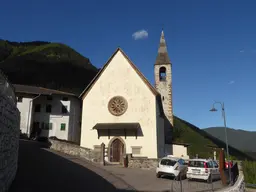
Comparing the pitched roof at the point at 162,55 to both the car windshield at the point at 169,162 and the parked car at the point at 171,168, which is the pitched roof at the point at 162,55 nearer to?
the parked car at the point at 171,168

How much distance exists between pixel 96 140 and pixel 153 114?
6.84 metres

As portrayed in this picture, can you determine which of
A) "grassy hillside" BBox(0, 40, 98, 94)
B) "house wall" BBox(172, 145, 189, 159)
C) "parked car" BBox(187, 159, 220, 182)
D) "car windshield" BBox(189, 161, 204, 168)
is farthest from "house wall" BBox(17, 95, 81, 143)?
"grassy hillside" BBox(0, 40, 98, 94)

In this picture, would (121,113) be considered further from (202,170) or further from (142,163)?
(202,170)

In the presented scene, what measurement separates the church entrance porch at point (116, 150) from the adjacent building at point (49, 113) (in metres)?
15.0

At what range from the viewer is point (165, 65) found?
1396 inches

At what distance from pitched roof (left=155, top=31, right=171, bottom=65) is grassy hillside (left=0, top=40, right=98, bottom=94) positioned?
4004 cm

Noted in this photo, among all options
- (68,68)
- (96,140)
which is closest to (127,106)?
(96,140)

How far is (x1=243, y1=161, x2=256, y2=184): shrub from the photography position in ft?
73.5

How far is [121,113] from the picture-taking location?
26938mm

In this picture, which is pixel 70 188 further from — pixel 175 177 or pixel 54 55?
pixel 54 55

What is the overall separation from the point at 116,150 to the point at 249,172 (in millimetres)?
12985

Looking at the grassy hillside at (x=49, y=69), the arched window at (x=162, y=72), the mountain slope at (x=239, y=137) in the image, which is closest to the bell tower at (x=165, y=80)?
the arched window at (x=162, y=72)

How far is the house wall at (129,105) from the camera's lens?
83.9 feet

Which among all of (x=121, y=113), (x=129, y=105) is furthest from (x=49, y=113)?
(x=129, y=105)
